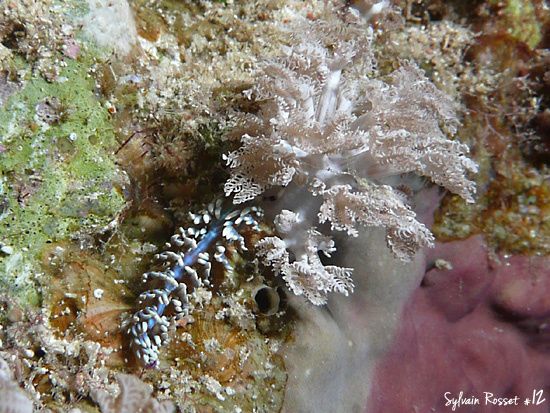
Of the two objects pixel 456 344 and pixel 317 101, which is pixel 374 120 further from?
pixel 456 344

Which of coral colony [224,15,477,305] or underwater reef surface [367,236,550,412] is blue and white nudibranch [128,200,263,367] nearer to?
coral colony [224,15,477,305]

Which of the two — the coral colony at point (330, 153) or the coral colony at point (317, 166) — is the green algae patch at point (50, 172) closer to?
the coral colony at point (317, 166)

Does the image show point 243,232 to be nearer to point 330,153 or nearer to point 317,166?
point 317,166

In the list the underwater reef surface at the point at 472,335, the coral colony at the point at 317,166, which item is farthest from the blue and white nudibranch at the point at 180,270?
the underwater reef surface at the point at 472,335

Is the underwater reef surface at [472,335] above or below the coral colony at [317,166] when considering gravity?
below

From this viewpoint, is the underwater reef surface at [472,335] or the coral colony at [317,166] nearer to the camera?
the coral colony at [317,166]

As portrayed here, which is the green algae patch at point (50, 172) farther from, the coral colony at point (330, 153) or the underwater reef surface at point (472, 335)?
the underwater reef surface at point (472, 335)

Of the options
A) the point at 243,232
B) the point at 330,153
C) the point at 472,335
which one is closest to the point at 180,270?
the point at 243,232

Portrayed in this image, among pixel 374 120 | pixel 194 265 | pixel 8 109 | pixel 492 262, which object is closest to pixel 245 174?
pixel 194 265
